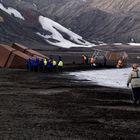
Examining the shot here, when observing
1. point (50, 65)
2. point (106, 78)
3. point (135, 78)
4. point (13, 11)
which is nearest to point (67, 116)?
point (135, 78)

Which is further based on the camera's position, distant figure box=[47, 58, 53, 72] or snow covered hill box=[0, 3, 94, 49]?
snow covered hill box=[0, 3, 94, 49]

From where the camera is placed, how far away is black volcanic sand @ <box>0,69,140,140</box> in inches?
578

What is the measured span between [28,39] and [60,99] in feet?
398

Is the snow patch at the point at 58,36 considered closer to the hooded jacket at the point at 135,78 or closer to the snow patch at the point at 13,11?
the snow patch at the point at 13,11

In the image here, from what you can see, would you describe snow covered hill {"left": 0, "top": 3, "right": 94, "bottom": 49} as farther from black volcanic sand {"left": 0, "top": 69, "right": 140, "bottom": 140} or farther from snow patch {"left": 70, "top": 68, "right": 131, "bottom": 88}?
black volcanic sand {"left": 0, "top": 69, "right": 140, "bottom": 140}

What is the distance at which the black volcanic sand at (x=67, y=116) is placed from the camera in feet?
48.2

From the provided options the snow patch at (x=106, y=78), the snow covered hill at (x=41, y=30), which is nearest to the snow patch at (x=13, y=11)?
the snow covered hill at (x=41, y=30)

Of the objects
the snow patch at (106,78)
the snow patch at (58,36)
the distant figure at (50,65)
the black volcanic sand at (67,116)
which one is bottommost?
the black volcanic sand at (67,116)

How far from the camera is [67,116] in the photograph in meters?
18.3

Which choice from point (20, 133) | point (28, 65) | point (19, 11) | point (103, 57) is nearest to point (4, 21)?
point (19, 11)

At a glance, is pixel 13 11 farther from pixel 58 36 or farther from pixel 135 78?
pixel 135 78

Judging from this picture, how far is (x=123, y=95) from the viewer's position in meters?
27.2

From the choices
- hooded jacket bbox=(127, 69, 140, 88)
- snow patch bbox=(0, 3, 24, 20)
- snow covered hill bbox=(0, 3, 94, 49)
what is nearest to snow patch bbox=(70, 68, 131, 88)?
hooded jacket bbox=(127, 69, 140, 88)

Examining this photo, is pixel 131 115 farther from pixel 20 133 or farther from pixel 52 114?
pixel 20 133
